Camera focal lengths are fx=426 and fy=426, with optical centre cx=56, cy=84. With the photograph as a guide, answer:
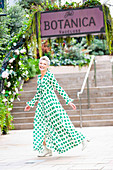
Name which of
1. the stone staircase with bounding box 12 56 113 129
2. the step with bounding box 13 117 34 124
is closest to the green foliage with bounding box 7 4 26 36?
the stone staircase with bounding box 12 56 113 129

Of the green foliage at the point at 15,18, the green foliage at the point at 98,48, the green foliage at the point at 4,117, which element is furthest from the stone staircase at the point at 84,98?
the green foliage at the point at 98,48

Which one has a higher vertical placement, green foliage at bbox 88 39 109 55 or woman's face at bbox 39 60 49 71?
green foliage at bbox 88 39 109 55

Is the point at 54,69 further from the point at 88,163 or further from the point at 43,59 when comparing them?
the point at 88,163

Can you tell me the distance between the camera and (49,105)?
658 cm

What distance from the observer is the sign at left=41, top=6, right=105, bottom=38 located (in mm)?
8648

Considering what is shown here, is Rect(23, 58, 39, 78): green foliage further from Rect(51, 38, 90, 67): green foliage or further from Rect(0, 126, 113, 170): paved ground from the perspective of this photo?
Rect(0, 126, 113, 170): paved ground

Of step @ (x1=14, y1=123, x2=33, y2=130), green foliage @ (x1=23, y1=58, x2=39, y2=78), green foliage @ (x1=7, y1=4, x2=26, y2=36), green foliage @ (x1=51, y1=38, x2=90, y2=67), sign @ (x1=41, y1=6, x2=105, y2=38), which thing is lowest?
step @ (x1=14, y1=123, x2=33, y2=130)

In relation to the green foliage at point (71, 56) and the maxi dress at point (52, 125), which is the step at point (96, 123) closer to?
the maxi dress at point (52, 125)

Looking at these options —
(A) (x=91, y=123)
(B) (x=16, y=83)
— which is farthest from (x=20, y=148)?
(A) (x=91, y=123)

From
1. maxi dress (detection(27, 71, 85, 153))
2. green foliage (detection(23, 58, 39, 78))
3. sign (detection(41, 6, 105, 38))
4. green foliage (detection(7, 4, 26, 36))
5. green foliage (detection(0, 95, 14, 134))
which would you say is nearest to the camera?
maxi dress (detection(27, 71, 85, 153))

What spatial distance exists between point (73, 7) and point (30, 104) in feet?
Result: 9.50

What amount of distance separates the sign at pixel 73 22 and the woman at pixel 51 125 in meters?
2.18

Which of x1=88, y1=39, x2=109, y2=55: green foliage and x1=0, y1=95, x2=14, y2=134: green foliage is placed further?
x1=88, y1=39, x2=109, y2=55: green foliage

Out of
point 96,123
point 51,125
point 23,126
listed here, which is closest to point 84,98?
point 96,123
